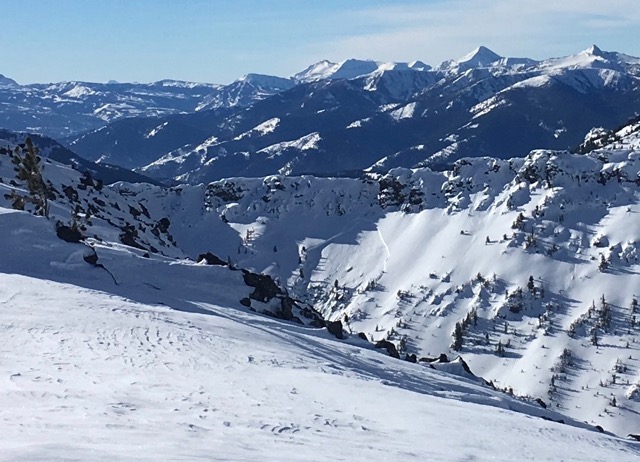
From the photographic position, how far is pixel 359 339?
69.0 metres

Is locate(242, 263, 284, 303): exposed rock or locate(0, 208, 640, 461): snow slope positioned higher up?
locate(242, 263, 284, 303): exposed rock

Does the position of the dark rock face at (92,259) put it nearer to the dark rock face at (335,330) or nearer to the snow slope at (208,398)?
the snow slope at (208,398)

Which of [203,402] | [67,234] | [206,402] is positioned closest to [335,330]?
[67,234]

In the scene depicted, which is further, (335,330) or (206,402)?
(335,330)

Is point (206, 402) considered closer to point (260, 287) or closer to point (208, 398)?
point (208, 398)

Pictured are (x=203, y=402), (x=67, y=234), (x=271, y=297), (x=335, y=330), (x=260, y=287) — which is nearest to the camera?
(x=203, y=402)

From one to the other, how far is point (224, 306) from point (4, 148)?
326ft

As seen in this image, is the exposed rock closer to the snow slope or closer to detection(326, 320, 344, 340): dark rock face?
detection(326, 320, 344, 340): dark rock face

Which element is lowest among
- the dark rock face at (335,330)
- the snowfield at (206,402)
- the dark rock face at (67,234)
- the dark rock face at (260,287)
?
the dark rock face at (335,330)

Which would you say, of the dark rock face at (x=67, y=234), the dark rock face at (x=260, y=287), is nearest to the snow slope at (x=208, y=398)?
the dark rock face at (x=67, y=234)

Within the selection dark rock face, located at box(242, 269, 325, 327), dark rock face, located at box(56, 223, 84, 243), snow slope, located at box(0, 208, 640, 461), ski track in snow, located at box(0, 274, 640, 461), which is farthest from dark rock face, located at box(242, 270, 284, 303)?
ski track in snow, located at box(0, 274, 640, 461)

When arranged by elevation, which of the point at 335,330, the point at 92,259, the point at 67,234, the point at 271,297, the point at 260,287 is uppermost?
the point at 67,234

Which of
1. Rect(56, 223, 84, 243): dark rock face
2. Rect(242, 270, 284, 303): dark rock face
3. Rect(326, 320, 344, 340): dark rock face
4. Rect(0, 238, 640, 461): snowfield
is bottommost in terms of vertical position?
Rect(326, 320, 344, 340): dark rock face

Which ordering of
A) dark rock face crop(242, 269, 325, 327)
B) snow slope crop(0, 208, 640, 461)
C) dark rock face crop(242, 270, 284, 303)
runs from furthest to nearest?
dark rock face crop(242, 270, 284, 303)
dark rock face crop(242, 269, 325, 327)
snow slope crop(0, 208, 640, 461)
